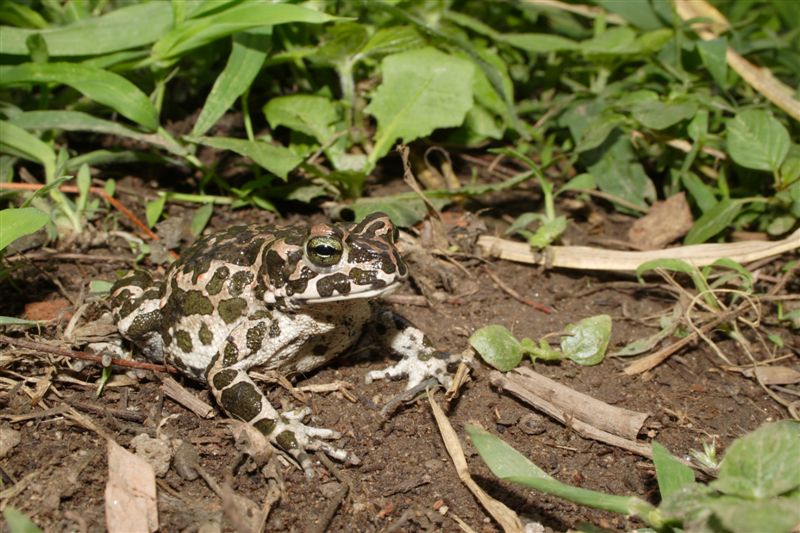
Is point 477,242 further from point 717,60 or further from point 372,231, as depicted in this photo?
point 717,60

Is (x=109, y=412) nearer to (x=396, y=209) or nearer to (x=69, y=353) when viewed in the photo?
(x=69, y=353)

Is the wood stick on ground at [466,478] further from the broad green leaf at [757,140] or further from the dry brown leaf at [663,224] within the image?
the broad green leaf at [757,140]

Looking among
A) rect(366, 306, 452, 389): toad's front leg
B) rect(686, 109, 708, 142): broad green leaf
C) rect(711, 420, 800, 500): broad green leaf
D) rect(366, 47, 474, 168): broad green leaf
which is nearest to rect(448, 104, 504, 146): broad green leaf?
rect(366, 47, 474, 168): broad green leaf

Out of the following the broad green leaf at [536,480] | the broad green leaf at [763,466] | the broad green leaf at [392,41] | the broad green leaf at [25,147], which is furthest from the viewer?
the broad green leaf at [392,41]

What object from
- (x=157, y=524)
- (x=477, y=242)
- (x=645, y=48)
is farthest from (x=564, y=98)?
(x=157, y=524)

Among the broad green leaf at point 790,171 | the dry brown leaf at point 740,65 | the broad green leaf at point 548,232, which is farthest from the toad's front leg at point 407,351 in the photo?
the dry brown leaf at point 740,65

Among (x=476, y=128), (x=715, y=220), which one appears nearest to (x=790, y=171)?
(x=715, y=220)

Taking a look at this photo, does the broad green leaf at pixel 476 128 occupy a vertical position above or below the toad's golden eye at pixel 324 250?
below
